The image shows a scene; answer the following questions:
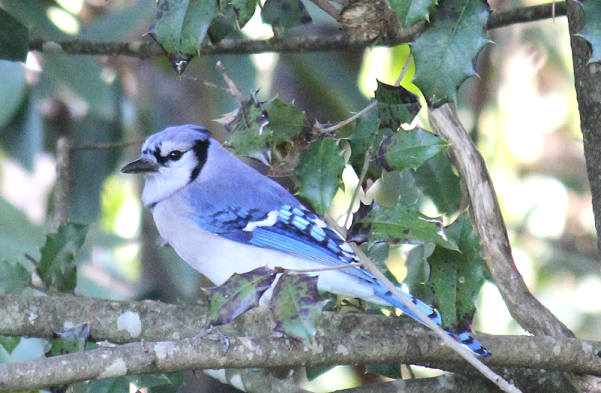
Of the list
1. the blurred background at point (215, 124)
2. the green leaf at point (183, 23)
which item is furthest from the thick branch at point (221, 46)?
the green leaf at point (183, 23)

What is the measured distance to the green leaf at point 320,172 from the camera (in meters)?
1.31

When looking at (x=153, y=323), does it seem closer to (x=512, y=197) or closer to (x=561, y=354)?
(x=561, y=354)

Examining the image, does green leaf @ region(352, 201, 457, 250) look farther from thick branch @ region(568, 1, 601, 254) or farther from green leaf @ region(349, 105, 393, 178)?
thick branch @ region(568, 1, 601, 254)

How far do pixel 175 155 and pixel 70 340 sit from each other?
1.05 meters

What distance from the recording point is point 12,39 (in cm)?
185

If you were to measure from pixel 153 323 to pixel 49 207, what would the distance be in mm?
1442

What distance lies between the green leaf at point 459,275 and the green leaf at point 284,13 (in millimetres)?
740

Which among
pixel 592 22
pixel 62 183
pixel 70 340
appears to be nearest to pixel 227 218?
pixel 62 183

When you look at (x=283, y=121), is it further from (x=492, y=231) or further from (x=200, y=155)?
(x=200, y=155)

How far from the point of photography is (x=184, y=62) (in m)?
1.50

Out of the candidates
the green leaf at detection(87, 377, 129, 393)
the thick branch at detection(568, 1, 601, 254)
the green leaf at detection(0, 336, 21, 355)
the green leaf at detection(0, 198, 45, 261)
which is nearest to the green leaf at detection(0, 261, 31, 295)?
the green leaf at detection(0, 336, 21, 355)

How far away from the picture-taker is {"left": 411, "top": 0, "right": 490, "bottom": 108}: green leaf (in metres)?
1.39

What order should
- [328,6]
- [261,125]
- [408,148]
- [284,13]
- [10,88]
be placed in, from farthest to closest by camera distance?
1. [10,88]
2. [284,13]
3. [328,6]
4. [408,148]
5. [261,125]

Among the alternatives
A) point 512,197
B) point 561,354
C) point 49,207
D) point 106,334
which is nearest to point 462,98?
point 512,197
